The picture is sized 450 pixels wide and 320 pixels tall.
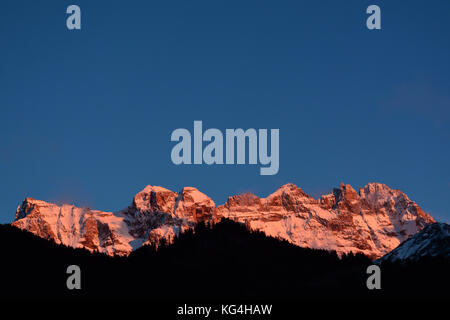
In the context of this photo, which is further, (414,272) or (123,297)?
(414,272)

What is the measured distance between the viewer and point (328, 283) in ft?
647
